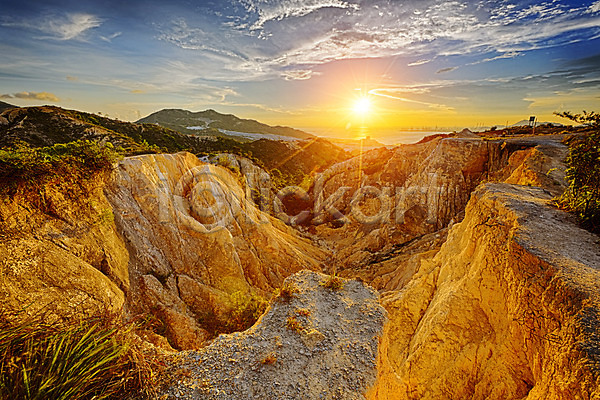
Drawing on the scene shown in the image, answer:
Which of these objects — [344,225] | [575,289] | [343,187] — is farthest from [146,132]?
[575,289]

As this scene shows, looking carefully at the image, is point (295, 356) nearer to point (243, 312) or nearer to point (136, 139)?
point (243, 312)

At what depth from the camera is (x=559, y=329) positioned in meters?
5.24

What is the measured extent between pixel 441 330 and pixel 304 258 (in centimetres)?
1503

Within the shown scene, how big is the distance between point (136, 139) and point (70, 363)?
208 feet

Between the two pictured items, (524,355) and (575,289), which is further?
(524,355)

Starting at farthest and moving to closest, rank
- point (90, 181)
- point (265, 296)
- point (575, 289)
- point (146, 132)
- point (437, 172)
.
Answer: point (146, 132) → point (437, 172) → point (265, 296) → point (90, 181) → point (575, 289)

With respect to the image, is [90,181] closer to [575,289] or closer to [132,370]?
[132,370]

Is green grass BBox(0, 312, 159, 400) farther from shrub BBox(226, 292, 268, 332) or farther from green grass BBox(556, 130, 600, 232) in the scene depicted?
green grass BBox(556, 130, 600, 232)

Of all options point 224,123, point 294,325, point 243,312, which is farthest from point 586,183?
point 224,123

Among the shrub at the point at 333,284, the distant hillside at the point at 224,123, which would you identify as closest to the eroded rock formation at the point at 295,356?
the shrub at the point at 333,284

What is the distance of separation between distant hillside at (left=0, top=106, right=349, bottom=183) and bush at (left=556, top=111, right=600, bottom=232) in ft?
72.6

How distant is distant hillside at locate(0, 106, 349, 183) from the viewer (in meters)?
37.7

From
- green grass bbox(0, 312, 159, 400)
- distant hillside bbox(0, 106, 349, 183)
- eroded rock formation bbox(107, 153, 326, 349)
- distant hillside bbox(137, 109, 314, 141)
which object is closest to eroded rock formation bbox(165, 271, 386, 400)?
green grass bbox(0, 312, 159, 400)

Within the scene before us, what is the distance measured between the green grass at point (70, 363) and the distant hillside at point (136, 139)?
546 inches
